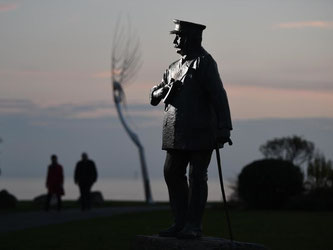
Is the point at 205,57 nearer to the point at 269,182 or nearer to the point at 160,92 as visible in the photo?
the point at 160,92

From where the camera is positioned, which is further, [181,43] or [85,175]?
[85,175]

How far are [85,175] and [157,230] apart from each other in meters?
9.19

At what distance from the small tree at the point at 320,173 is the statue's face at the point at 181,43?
2025 centimetres

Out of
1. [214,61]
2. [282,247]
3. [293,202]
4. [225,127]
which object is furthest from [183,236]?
[293,202]

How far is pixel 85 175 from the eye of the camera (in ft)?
90.1

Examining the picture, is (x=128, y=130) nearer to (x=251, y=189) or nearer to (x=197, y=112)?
(x=251, y=189)

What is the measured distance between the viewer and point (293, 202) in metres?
28.2

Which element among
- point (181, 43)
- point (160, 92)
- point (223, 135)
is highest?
point (181, 43)

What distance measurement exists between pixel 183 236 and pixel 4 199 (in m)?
20.6

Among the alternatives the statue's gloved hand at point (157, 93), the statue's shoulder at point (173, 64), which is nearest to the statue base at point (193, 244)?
the statue's gloved hand at point (157, 93)

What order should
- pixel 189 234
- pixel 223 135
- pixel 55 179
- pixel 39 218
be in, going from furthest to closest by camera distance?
pixel 55 179 < pixel 39 218 < pixel 189 234 < pixel 223 135

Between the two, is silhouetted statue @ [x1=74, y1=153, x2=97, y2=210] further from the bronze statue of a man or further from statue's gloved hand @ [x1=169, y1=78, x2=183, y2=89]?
statue's gloved hand @ [x1=169, y1=78, x2=183, y2=89]

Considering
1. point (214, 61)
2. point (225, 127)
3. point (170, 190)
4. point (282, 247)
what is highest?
point (214, 61)

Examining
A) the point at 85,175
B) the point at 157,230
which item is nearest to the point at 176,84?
the point at 157,230
